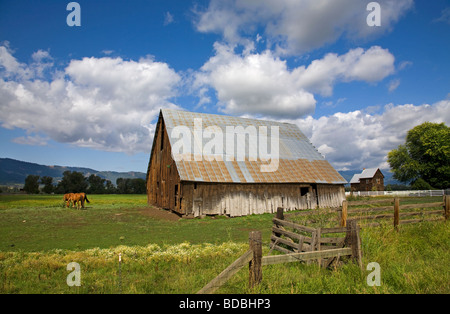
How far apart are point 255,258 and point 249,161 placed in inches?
726

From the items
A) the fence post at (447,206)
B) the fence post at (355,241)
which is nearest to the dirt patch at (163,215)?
the fence post at (355,241)

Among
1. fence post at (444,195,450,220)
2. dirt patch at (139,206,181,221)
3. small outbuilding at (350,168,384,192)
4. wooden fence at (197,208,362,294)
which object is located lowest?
dirt patch at (139,206,181,221)

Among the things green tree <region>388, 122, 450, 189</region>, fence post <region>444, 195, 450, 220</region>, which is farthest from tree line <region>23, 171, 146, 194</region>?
fence post <region>444, 195, 450, 220</region>

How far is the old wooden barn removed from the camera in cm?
2045

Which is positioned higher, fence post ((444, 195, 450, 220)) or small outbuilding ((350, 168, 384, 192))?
small outbuilding ((350, 168, 384, 192))

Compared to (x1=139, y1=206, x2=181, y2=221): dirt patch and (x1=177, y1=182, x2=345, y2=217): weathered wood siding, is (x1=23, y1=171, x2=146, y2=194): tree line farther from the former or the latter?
(x1=177, y1=182, x2=345, y2=217): weathered wood siding

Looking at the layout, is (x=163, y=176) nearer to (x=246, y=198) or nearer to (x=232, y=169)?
(x=232, y=169)

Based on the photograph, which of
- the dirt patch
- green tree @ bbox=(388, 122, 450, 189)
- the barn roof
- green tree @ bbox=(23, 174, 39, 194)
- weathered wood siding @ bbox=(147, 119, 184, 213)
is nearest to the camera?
the dirt patch

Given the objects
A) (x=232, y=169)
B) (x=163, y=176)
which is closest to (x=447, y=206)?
(x=232, y=169)

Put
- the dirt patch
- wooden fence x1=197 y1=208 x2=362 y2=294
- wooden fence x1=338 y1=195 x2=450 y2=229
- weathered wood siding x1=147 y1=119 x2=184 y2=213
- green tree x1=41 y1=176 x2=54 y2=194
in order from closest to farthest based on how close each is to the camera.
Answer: wooden fence x1=197 y1=208 x2=362 y2=294, wooden fence x1=338 y1=195 x2=450 y2=229, the dirt patch, weathered wood siding x1=147 y1=119 x2=184 y2=213, green tree x1=41 y1=176 x2=54 y2=194

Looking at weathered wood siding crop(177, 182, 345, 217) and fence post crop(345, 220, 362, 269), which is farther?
weathered wood siding crop(177, 182, 345, 217)

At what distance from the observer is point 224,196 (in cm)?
2084

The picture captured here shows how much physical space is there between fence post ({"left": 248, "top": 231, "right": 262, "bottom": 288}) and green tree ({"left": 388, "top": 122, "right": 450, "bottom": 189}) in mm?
52987

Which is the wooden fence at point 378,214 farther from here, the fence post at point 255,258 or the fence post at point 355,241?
the fence post at point 255,258
